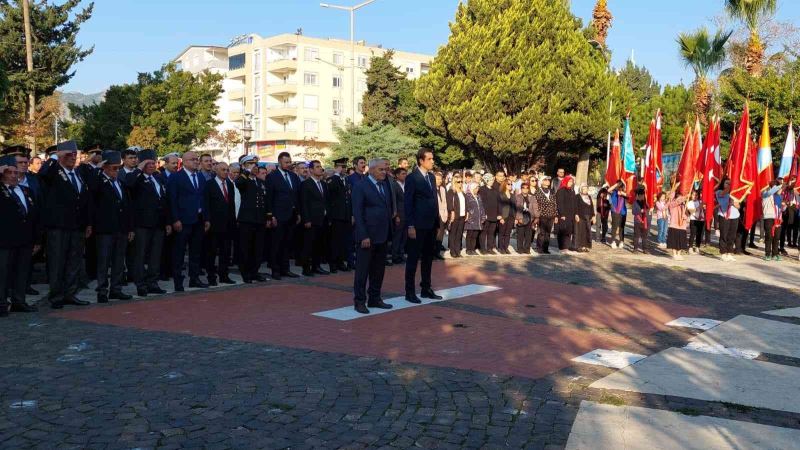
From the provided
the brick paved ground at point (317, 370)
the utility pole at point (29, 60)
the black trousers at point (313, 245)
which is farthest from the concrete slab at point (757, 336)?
the utility pole at point (29, 60)

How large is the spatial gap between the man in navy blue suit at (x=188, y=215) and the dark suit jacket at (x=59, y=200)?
5.25 feet

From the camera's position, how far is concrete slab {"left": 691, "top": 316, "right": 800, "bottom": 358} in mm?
7531

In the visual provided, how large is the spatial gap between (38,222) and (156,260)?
5.98 ft

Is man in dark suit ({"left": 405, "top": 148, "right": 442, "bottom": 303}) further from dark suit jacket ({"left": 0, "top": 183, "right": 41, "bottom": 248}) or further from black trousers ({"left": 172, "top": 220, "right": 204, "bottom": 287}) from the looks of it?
dark suit jacket ({"left": 0, "top": 183, "right": 41, "bottom": 248})

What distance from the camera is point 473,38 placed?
35.9 meters

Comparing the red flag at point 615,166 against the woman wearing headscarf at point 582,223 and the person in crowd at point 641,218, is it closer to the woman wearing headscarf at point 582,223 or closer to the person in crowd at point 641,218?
the person in crowd at point 641,218

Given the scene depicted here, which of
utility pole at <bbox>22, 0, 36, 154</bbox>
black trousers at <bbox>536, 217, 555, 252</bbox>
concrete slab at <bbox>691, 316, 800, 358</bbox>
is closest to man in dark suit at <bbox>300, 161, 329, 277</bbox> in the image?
black trousers at <bbox>536, 217, 555, 252</bbox>

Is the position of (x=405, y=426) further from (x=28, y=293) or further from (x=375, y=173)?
(x=28, y=293)

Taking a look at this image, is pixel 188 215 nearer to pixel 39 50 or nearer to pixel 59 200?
pixel 59 200

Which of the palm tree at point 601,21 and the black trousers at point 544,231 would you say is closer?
the black trousers at point 544,231

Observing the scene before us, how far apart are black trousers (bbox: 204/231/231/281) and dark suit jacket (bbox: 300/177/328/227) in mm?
1580

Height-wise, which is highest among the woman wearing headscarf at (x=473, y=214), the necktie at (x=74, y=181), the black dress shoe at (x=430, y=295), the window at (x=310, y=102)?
the window at (x=310, y=102)

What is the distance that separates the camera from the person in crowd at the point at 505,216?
1709 centimetres

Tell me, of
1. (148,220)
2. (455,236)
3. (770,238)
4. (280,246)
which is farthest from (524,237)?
(148,220)
